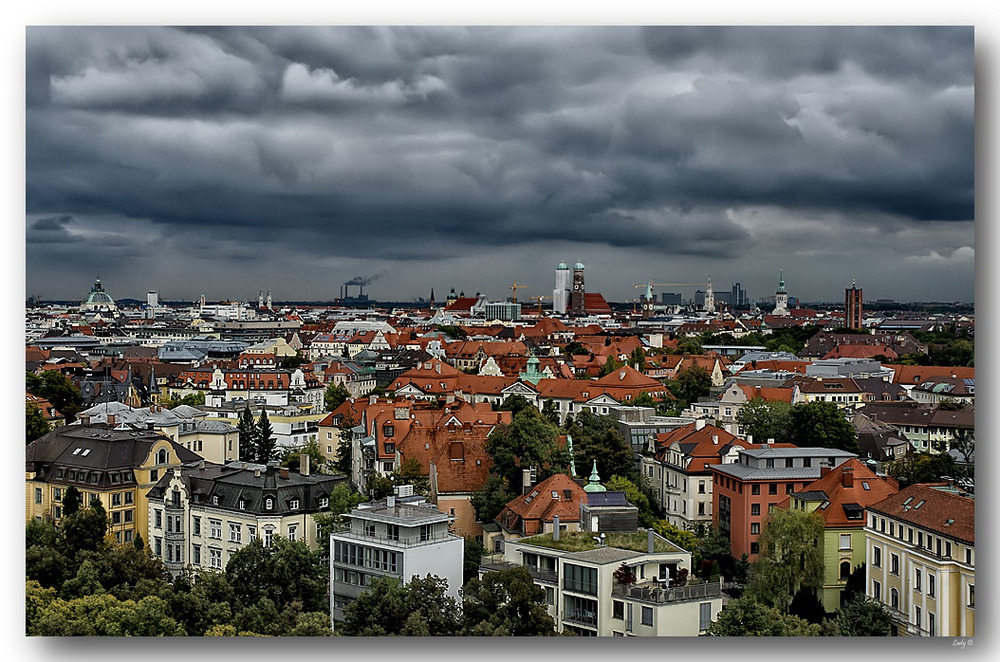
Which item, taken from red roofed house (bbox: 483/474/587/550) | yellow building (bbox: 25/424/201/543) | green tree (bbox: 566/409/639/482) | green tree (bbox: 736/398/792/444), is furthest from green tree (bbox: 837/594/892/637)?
yellow building (bbox: 25/424/201/543)

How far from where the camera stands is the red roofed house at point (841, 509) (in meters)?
14.5

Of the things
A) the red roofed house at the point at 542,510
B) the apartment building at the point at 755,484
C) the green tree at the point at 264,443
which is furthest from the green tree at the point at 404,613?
the green tree at the point at 264,443

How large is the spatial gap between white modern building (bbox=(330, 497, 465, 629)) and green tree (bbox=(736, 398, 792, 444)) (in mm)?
9743

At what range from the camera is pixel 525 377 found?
3788 centimetres

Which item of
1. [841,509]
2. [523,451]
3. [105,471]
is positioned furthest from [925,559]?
[105,471]

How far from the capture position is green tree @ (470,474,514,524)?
16.6 m

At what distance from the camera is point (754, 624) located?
11.5 meters

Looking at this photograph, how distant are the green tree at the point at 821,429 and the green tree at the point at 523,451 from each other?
495 cm

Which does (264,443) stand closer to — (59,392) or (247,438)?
(247,438)

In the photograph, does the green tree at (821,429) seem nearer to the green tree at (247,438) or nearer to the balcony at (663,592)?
the balcony at (663,592)

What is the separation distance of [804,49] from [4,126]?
7701 millimetres

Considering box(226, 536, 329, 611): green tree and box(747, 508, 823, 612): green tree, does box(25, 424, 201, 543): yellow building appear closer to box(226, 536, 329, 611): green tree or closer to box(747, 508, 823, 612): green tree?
box(226, 536, 329, 611): green tree

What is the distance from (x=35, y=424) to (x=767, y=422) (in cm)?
1284

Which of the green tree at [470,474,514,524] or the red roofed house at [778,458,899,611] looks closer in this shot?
the red roofed house at [778,458,899,611]
